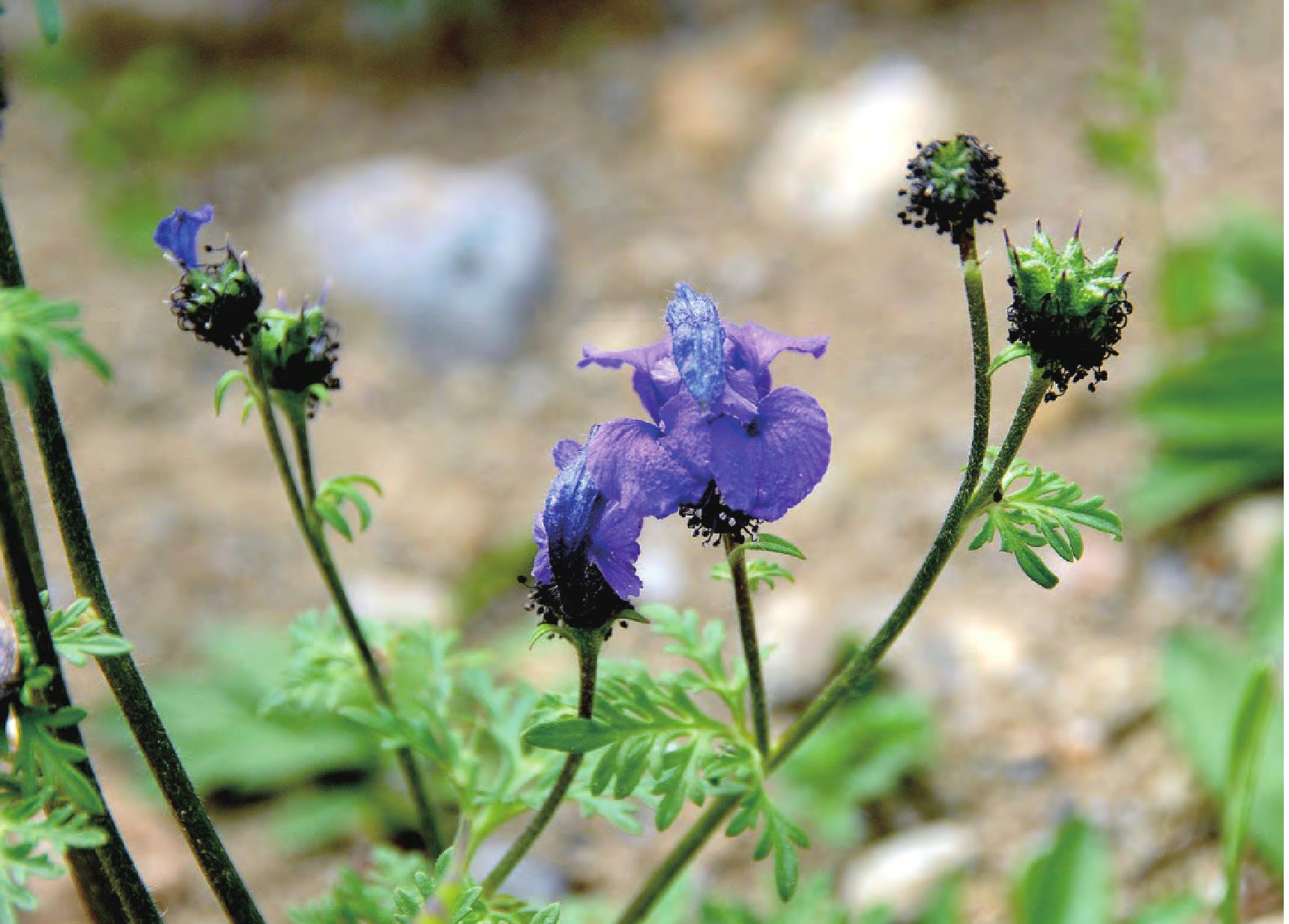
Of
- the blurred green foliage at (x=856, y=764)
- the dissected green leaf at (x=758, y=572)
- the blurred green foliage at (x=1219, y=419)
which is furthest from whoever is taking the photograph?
the blurred green foliage at (x=1219, y=419)

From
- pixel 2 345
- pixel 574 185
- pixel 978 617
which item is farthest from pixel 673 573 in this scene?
pixel 2 345

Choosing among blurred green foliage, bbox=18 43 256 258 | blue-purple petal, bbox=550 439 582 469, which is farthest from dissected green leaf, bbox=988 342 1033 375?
blurred green foliage, bbox=18 43 256 258

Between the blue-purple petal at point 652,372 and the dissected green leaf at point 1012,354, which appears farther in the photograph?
the blue-purple petal at point 652,372

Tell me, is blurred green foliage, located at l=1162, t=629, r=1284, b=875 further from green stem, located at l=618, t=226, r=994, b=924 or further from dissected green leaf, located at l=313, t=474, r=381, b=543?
dissected green leaf, located at l=313, t=474, r=381, b=543

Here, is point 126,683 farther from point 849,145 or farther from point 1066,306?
point 849,145

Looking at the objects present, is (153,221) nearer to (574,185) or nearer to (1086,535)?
(574,185)

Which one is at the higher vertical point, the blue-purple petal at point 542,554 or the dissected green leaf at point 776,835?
the blue-purple petal at point 542,554

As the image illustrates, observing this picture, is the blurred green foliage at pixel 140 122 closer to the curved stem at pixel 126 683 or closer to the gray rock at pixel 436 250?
the gray rock at pixel 436 250

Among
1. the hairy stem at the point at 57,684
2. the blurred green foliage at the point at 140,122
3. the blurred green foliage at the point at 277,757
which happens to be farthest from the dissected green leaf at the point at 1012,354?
the blurred green foliage at the point at 140,122
